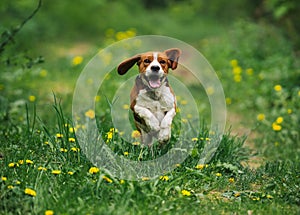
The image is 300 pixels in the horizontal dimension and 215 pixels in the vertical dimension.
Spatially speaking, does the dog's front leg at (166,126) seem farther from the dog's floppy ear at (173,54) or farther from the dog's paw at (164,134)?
the dog's floppy ear at (173,54)

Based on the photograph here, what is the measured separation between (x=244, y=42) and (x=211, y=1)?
5.48 m

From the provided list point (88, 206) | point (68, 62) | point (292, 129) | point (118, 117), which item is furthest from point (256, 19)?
point (88, 206)

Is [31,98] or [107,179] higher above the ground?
[31,98]

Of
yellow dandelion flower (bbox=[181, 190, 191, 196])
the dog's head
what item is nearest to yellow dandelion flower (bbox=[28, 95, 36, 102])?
the dog's head

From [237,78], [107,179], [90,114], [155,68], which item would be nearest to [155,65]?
[155,68]

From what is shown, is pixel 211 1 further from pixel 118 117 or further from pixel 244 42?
pixel 118 117

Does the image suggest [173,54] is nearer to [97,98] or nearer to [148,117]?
[148,117]

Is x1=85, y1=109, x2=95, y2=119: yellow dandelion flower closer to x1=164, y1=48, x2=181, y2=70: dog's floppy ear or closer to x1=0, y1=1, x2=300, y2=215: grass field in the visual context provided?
x1=0, y1=1, x2=300, y2=215: grass field

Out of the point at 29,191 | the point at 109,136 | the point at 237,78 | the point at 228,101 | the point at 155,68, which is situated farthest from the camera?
the point at 237,78

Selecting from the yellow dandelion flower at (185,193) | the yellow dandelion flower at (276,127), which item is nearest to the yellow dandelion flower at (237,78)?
the yellow dandelion flower at (276,127)

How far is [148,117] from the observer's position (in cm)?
387

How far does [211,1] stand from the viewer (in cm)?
1442

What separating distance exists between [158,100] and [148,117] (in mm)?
168

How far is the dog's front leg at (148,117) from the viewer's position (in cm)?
387
